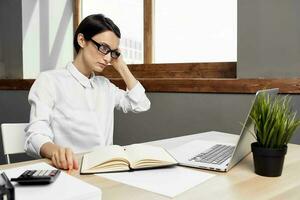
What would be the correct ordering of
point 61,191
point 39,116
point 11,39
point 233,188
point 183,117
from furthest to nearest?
point 11,39 → point 183,117 → point 39,116 → point 233,188 → point 61,191

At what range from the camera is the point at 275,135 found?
3.08 feet

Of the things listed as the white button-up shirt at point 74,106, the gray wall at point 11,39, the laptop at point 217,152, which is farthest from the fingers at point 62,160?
the gray wall at point 11,39

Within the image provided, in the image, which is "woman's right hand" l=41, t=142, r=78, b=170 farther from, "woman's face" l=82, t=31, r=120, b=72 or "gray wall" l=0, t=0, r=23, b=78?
"gray wall" l=0, t=0, r=23, b=78

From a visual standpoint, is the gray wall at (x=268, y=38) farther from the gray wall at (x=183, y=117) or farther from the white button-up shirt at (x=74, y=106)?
the white button-up shirt at (x=74, y=106)

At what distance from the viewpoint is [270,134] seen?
939mm

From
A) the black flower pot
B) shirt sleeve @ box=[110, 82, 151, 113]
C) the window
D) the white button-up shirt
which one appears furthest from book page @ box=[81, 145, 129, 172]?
the window

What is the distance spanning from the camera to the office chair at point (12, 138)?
145cm

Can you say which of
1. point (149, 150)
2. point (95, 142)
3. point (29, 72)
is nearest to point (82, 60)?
point (95, 142)

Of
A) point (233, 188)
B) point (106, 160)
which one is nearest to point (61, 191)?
point (106, 160)

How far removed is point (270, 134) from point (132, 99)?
99 centimetres

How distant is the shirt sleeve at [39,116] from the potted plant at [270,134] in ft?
2.34

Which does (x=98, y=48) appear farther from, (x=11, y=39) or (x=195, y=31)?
(x=11, y=39)

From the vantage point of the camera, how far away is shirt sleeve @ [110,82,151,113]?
182 cm

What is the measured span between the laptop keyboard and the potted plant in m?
0.14
